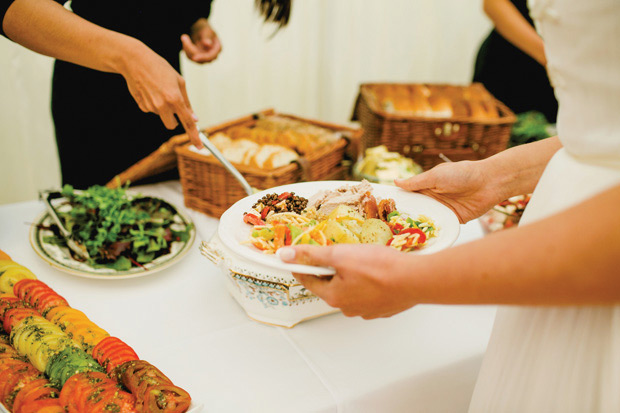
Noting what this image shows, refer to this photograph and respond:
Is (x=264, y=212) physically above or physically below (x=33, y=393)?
above

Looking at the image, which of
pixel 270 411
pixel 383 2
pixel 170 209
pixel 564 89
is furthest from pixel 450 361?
pixel 383 2

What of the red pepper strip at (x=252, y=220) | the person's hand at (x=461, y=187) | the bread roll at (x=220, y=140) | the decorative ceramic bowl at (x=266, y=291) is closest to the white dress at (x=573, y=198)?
the person's hand at (x=461, y=187)

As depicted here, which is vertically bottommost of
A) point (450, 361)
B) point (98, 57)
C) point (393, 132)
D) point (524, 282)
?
point (450, 361)

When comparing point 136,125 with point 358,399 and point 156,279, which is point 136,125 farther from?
point 358,399

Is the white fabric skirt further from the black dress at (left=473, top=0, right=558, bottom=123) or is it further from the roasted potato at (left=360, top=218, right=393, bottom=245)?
the black dress at (left=473, top=0, right=558, bottom=123)

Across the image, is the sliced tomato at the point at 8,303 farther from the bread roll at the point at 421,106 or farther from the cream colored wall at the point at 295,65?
the cream colored wall at the point at 295,65

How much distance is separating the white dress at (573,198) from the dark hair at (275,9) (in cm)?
147

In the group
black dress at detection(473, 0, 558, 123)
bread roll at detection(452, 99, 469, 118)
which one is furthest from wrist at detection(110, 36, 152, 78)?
black dress at detection(473, 0, 558, 123)

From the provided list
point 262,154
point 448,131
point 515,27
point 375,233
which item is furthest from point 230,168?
point 515,27

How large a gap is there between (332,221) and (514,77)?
2.74m

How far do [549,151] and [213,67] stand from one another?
9.32 feet

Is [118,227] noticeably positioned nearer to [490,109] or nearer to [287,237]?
[287,237]

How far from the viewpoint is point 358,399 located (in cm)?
104

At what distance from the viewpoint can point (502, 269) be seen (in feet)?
2.39
